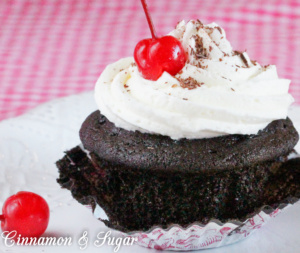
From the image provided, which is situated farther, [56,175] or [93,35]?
[93,35]

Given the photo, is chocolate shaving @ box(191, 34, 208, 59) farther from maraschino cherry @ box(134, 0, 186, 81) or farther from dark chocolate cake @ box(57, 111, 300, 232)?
dark chocolate cake @ box(57, 111, 300, 232)

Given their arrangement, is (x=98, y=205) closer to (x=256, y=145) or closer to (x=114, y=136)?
(x=114, y=136)

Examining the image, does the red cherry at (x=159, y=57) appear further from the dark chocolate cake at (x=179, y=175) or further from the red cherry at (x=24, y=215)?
the red cherry at (x=24, y=215)

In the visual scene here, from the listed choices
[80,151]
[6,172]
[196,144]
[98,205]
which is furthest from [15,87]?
[196,144]

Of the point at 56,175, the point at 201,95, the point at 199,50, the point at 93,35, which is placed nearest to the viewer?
the point at 201,95

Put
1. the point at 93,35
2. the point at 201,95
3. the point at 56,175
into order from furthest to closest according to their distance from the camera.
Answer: the point at 93,35, the point at 56,175, the point at 201,95

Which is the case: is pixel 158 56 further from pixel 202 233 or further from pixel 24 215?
pixel 24 215

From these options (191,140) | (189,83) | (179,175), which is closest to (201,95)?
(189,83)
